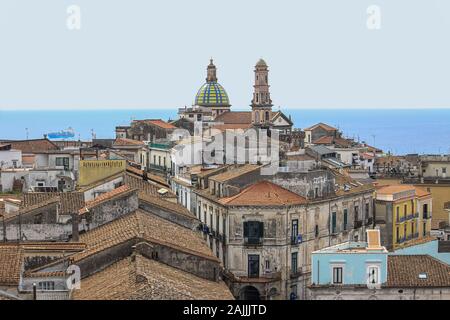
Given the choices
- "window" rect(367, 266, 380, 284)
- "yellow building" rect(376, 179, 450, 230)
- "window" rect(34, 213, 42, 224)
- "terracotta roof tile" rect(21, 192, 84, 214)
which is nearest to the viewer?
"window" rect(34, 213, 42, 224)

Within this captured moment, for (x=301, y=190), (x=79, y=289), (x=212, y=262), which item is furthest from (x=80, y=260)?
(x=301, y=190)

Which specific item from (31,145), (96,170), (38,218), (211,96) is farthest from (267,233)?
(211,96)

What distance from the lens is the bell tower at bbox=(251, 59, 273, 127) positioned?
93.9 meters

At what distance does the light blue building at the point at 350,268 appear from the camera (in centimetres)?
3178

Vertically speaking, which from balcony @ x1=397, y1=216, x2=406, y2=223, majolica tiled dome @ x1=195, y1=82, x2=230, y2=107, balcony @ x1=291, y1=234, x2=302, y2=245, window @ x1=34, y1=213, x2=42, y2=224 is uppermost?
majolica tiled dome @ x1=195, y1=82, x2=230, y2=107

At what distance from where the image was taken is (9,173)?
5022 centimetres

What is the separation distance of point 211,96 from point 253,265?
65.3m

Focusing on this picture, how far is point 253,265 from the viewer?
41.7 metres

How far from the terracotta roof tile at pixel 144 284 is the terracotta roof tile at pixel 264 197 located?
14.1 metres

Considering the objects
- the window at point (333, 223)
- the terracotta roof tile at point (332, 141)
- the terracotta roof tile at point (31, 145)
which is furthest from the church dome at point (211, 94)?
the window at point (333, 223)

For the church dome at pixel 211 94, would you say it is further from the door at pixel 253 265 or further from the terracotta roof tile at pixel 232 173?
the door at pixel 253 265

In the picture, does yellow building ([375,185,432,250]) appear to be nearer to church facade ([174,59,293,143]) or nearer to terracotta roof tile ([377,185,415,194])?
terracotta roof tile ([377,185,415,194])

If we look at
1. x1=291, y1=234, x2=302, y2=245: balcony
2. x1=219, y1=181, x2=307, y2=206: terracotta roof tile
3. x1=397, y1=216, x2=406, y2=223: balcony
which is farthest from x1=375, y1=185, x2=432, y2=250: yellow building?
x1=219, y1=181, x2=307, y2=206: terracotta roof tile

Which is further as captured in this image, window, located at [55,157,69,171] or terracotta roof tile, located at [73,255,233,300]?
window, located at [55,157,69,171]
